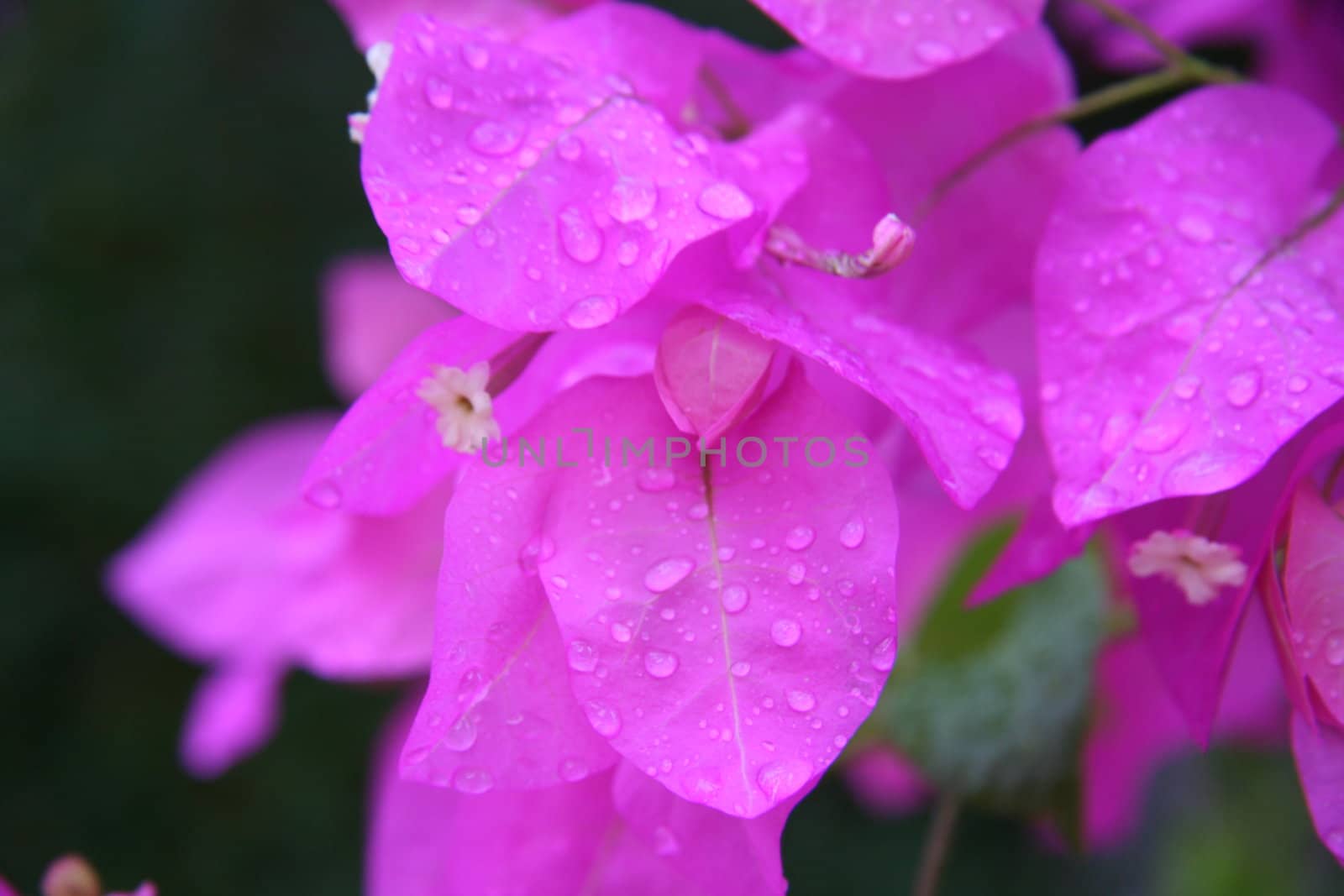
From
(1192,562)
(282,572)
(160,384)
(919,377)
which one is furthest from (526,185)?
(160,384)

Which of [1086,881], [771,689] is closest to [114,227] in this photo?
[771,689]

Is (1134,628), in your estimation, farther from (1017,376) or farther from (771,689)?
(771,689)

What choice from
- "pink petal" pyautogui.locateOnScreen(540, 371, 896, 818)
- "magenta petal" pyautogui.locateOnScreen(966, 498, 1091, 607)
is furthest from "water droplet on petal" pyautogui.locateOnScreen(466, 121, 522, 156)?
→ "magenta petal" pyautogui.locateOnScreen(966, 498, 1091, 607)

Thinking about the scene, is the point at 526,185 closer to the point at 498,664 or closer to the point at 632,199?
the point at 632,199

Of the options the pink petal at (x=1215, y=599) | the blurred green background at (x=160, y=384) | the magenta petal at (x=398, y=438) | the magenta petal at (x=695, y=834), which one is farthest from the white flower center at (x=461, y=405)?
the blurred green background at (x=160, y=384)

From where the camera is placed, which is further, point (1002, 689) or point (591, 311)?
point (1002, 689)

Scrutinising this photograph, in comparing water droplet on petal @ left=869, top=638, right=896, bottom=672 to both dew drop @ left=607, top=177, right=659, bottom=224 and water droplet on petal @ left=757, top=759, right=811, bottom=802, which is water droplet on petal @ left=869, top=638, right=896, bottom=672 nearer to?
water droplet on petal @ left=757, top=759, right=811, bottom=802
